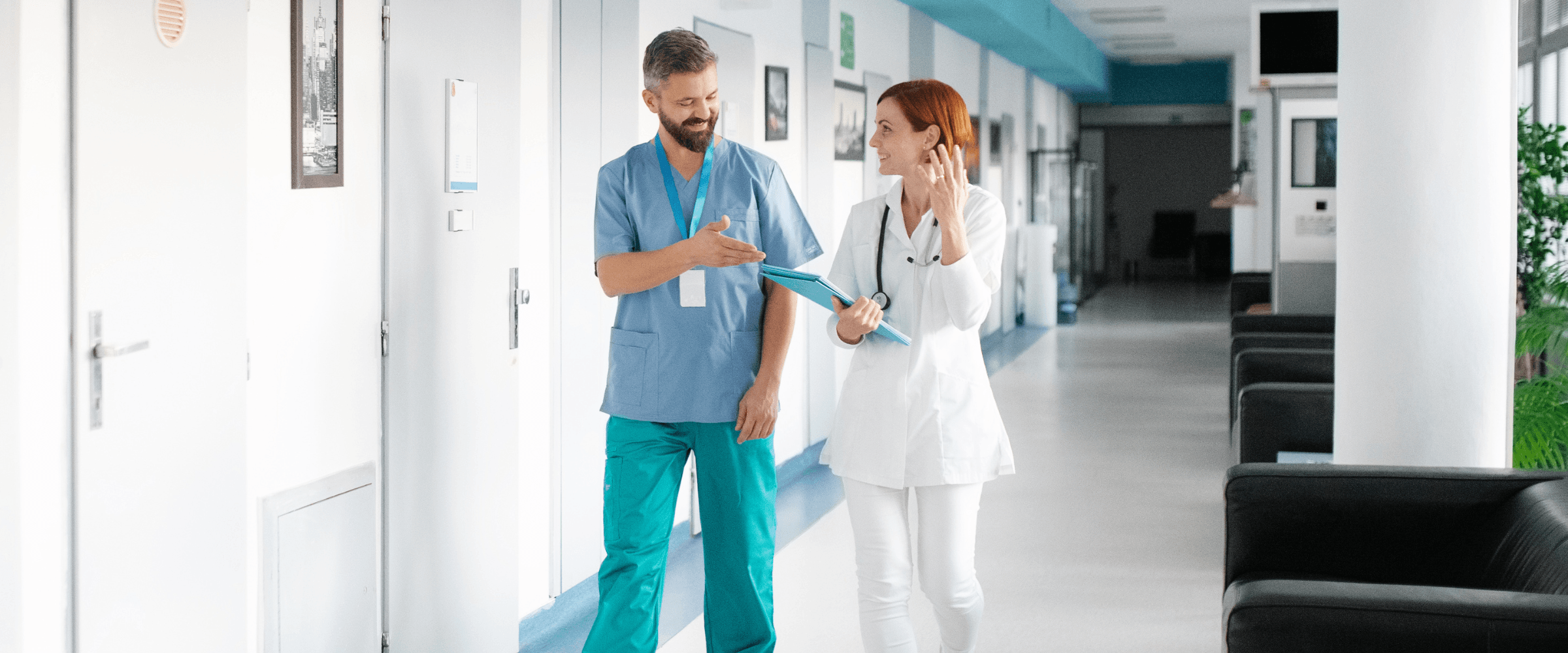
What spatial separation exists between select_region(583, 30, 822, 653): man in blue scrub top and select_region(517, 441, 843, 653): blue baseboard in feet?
2.44

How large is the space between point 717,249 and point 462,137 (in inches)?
37.2

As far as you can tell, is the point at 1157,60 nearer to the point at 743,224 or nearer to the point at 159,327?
the point at 743,224

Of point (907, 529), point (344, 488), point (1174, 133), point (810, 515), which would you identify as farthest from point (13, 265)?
point (1174, 133)

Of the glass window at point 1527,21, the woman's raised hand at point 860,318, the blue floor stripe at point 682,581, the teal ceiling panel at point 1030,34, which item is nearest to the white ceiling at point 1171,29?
the teal ceiling panel at point 1030,34

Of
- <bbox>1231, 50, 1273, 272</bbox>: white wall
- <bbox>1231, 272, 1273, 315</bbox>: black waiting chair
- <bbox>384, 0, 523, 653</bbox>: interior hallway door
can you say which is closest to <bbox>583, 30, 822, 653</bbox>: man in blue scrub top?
<bbox>384, 0, 523, 653</bbox>: interior hallway door

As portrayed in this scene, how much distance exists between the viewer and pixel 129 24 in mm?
2143

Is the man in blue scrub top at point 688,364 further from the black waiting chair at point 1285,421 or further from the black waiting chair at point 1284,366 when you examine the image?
the black waiting chair at point 1284,366

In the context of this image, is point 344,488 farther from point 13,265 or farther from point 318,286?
point 13,265

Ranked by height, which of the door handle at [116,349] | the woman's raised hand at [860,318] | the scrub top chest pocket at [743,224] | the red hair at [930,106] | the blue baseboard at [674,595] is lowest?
the blue baseboard at [674,595]

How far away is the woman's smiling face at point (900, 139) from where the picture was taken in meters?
2.59

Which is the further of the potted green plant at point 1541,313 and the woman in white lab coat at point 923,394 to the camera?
the potted green plant at point 1541,313

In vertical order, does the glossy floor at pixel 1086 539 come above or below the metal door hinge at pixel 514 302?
below

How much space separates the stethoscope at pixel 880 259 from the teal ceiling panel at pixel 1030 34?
6445 millimetres

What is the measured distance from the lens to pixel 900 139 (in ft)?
8.54
